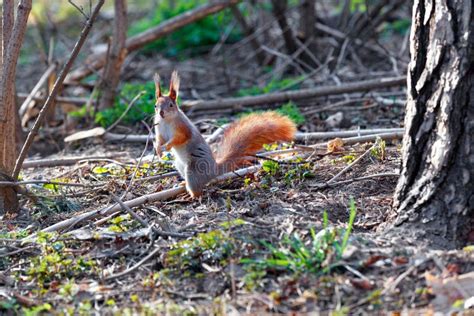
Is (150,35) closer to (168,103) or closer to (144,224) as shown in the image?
(168,103)

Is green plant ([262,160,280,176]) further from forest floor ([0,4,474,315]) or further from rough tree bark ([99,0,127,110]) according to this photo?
rough tree bark ([99,0,127,110])

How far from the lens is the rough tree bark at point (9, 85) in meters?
4.31

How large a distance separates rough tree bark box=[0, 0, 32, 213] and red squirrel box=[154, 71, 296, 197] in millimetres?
894

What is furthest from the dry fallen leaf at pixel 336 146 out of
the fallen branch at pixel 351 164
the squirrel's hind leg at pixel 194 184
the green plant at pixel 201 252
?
the green plant at pixel 201 252

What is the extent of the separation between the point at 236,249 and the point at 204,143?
61.9 inches

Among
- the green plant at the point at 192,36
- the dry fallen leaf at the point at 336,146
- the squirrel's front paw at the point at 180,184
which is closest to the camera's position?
the squirrel's front paw at the point at 180,184

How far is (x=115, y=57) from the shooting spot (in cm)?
728

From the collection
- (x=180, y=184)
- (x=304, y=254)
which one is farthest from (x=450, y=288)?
(x=180, y=184)

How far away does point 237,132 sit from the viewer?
16.0ft

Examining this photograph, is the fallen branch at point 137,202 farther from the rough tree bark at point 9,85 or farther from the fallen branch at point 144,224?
the rough tree bark at point 9,85

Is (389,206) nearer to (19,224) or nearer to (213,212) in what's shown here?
(213,212)

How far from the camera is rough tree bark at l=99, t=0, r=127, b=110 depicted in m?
7.13

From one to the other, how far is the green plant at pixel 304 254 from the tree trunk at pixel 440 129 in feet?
1.42

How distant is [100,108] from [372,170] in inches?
145
